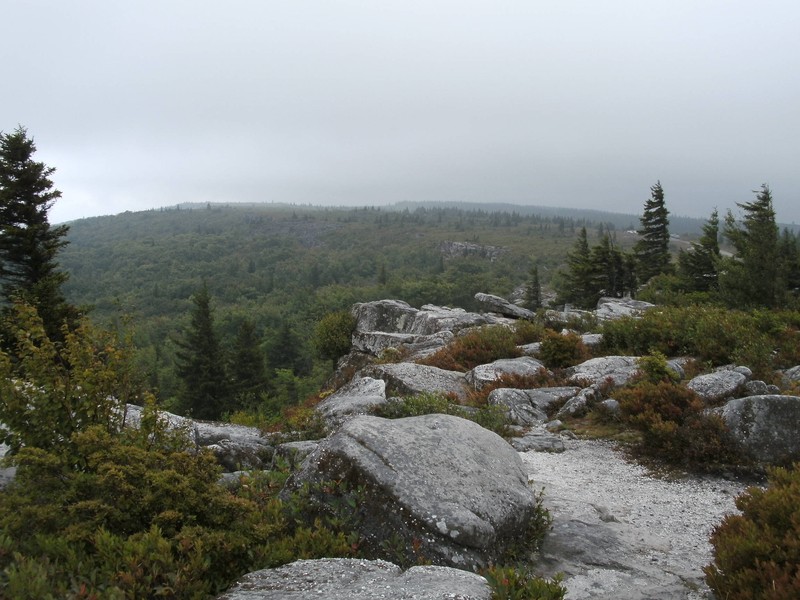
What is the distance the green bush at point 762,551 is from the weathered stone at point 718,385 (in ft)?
16.1

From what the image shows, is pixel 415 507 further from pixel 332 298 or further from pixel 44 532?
pixel 332 298

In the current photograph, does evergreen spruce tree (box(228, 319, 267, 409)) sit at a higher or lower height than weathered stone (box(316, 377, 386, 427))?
lower

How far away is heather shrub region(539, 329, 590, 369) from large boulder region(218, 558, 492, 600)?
36.8 feet

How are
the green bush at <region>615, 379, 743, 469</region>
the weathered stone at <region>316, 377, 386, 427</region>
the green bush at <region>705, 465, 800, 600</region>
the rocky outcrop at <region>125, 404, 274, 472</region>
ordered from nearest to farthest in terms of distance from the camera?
the green bush at <region>705, 465, 800, 600</region>, the green bush at <region>615, 379, 743, 469</region>, the rocky outcrop at <region>125, 404, 274, 472</region>, the weathered stone at <region>316, 377, 386, 427</region>

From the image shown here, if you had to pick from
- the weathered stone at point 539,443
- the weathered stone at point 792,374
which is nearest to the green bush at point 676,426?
the weathered stone at point 539,443

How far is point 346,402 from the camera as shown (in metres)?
10.6

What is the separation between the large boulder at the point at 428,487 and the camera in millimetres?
4734

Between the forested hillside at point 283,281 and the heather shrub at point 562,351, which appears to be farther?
the forested hillside at point 283,281

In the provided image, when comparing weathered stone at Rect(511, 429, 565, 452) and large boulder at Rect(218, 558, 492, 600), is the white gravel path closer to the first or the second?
weathered stone at Rect(511, 429, 565, 452)

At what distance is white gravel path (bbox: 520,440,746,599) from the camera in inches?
185

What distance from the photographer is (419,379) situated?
13.1 meters

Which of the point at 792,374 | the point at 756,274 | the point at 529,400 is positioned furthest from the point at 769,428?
the point at 756,274

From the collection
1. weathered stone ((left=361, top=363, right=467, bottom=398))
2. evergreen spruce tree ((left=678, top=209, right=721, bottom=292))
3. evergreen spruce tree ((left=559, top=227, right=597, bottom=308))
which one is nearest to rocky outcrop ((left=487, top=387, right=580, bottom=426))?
weathered stone ((left=361, top=363, right=467, bottom=398))

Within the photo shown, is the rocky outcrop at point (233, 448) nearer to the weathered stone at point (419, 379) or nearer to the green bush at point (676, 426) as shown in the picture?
the weathered stone at point (419, 379)
